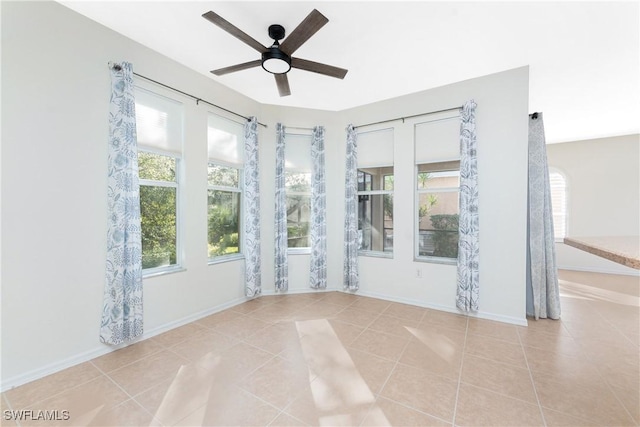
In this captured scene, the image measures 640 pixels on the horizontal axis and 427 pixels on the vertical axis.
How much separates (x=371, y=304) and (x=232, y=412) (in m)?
2.49

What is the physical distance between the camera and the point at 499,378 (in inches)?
84.3

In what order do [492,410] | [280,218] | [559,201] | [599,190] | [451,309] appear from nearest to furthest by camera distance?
[492,410], [451,309], [280,218], [599,190], [559,201]

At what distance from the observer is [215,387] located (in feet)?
6.66

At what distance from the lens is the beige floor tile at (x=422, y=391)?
5.98 feet

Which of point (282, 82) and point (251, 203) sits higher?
point (282, 82)

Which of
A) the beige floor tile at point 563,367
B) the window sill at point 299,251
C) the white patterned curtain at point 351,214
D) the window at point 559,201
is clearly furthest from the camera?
the window at point 559,201

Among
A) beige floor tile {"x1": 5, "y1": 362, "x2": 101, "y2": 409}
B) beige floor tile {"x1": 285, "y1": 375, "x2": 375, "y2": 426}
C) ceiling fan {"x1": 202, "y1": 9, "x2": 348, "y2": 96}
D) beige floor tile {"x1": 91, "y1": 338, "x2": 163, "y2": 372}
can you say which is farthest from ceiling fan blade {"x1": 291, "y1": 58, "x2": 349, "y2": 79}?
beige floor tile {"x1": 5, "y1": 362, "x2": 101, "y2": 409}

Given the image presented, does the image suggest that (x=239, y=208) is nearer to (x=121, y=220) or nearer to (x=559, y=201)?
(x=121, y=220)

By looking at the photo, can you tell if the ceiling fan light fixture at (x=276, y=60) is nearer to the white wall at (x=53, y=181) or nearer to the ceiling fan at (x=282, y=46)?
the ceiling fan at (x=282, y=46)

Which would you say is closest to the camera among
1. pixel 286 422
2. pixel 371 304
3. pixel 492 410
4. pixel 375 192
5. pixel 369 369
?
pixel 286 422

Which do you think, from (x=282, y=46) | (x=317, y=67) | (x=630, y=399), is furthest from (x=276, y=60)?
(x=630, y=399)

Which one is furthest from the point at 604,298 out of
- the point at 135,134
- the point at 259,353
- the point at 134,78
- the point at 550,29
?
the point at 134,78

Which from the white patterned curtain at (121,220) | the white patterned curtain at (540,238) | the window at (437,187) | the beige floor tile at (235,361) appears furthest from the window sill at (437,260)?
the white patterned curtain at (121,220)

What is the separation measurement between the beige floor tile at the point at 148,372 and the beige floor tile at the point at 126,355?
0.08m
